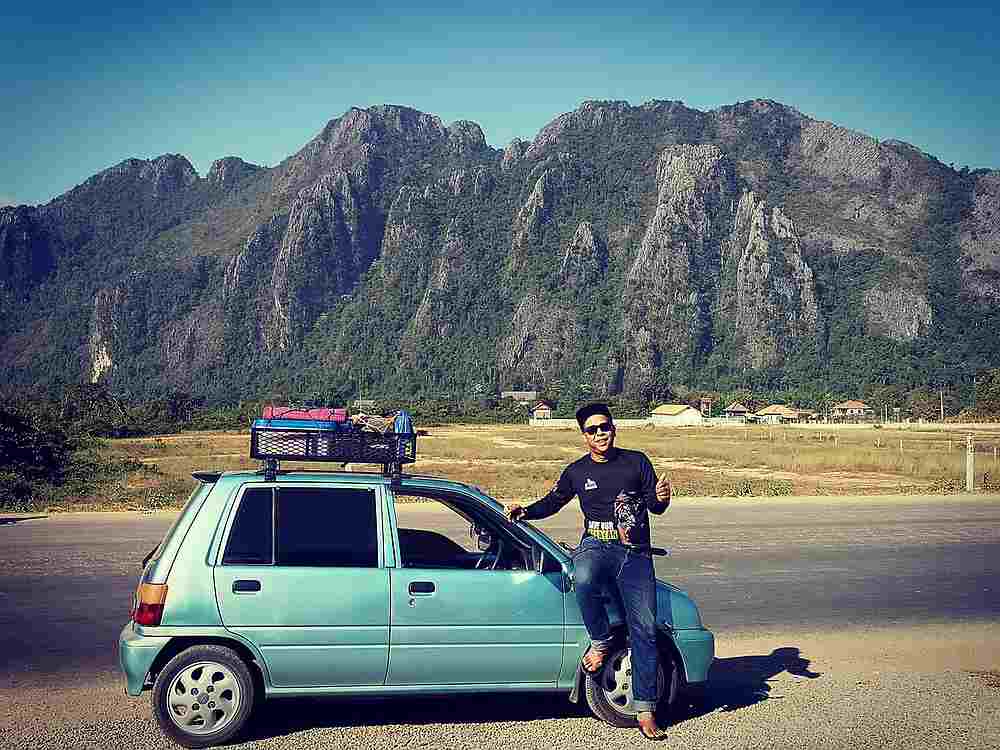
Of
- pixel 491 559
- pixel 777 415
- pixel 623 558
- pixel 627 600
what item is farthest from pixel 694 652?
pixel 777 415

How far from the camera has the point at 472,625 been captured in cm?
607

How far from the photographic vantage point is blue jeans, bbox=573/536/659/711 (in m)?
6.08

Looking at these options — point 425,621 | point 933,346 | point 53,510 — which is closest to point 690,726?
point 425,621

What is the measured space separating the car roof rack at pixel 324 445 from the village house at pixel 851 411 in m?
114

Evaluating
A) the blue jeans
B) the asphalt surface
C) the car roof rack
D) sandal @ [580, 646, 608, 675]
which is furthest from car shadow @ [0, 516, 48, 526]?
the blue jeans

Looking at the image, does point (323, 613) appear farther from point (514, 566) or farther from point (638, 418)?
point (638, 418)

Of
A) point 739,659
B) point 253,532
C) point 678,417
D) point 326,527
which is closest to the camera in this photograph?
point 253,532

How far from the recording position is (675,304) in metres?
177

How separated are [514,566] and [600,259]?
7389 inches

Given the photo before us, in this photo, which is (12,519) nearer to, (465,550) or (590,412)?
(465,550)

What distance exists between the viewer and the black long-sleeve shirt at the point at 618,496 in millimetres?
6176

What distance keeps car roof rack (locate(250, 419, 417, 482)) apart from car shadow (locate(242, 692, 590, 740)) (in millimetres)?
1478

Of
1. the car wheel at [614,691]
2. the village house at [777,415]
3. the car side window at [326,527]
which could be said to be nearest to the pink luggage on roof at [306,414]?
the car side window at [326,527]

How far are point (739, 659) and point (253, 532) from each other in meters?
4.37
